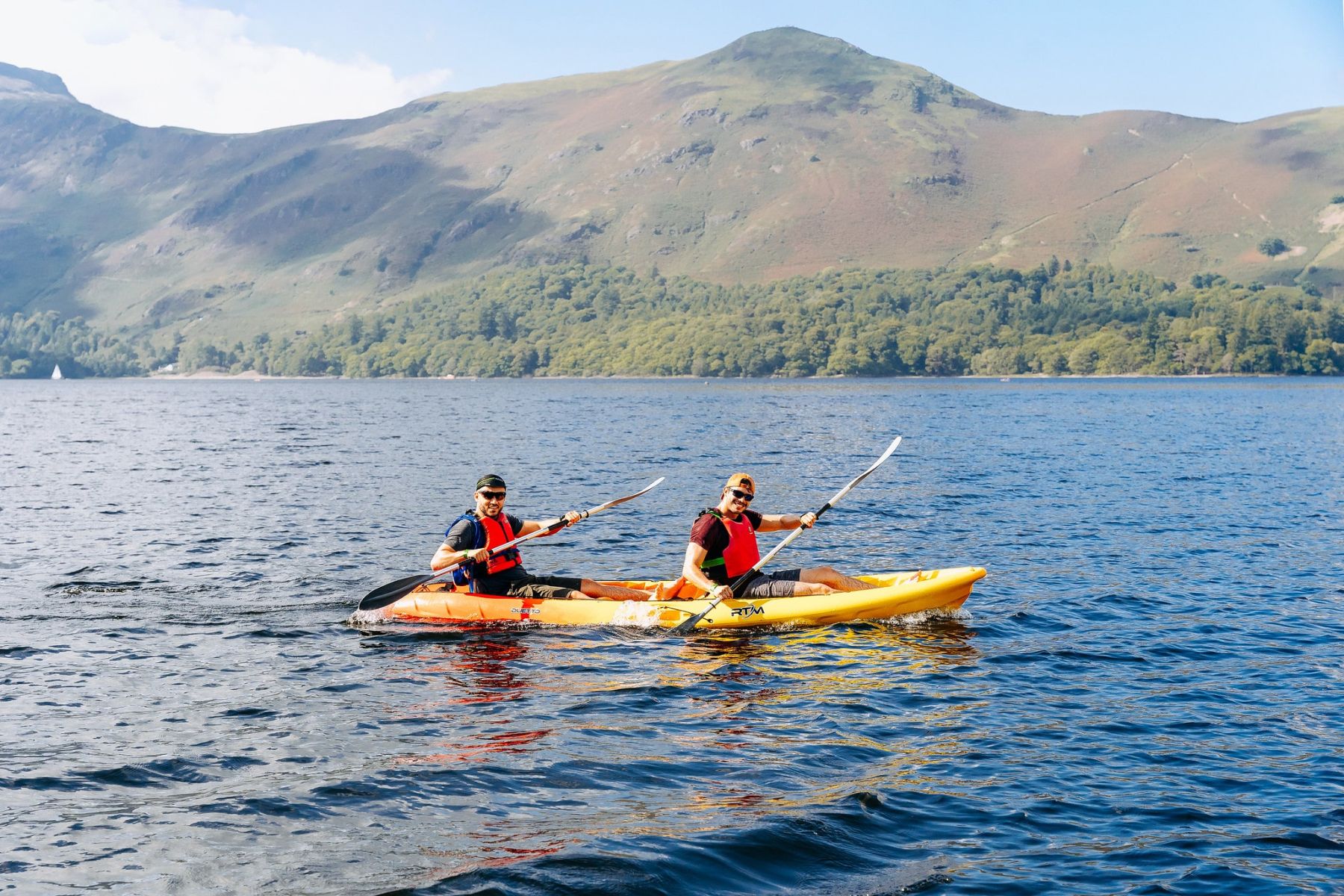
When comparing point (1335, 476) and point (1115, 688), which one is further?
point (1335, 476)

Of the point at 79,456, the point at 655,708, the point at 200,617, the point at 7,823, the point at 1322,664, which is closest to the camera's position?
the point at 7,823

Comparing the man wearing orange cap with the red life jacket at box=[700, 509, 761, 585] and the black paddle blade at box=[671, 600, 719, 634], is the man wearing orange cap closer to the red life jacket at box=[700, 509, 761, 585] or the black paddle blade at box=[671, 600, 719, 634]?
the red life jacket at box=[700, 509, 761, 585]

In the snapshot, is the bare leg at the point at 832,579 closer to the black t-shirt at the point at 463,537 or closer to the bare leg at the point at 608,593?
the bare leg at the point at 608,593

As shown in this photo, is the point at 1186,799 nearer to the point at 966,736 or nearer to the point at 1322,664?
the point at 966,736

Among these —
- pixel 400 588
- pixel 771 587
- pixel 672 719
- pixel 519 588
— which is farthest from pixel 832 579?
pixel 400 588

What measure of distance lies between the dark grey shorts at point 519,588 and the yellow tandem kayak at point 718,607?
0.47 feet

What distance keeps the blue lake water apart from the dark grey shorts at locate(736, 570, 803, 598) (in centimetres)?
61

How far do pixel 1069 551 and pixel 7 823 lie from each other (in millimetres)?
21323

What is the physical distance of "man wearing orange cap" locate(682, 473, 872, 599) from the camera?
17.7 meters

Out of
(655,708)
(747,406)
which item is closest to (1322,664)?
(655,708)

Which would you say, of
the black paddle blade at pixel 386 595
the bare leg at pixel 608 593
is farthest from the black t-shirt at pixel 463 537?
the bare leg at pixel 608 593

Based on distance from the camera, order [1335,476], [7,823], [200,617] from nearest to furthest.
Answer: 1. [7,823]
2. [200,617]
3. [1335,476]

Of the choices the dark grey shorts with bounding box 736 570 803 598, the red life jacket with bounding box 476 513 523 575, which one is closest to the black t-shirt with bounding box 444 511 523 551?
the red life jacket with bounding box 476 513 523 575

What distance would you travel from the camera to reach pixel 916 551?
2702 centimetres
